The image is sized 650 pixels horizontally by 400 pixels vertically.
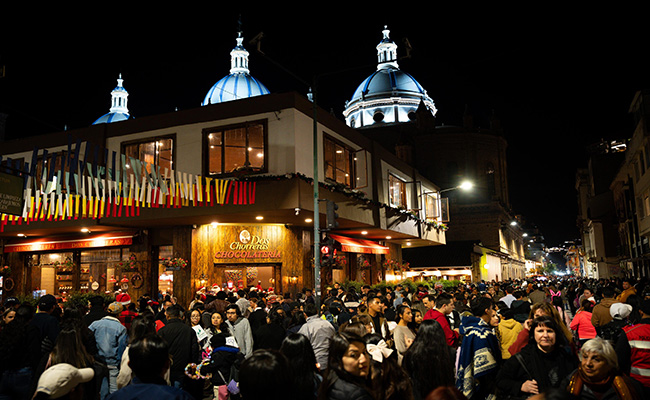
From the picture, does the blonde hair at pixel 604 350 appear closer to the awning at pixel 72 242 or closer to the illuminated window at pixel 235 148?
the illuminated window at pixel 235 148

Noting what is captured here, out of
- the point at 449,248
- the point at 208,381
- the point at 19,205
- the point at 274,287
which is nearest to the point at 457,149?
the point at 449,248

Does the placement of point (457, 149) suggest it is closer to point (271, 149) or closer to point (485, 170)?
point (485, 170)

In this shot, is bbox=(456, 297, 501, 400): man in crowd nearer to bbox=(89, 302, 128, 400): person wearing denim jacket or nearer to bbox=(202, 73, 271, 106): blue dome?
bbox=(89, 302, 128, 400): person wearing denim jacket

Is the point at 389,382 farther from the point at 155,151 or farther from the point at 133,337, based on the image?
the point at 155,151

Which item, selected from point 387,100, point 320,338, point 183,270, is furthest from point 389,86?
point 320,338

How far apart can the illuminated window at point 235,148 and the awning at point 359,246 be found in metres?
7.50

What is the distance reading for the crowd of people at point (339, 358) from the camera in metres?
4.06

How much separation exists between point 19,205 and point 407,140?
165 feet

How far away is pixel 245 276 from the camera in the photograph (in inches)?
960

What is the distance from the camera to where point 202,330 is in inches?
348

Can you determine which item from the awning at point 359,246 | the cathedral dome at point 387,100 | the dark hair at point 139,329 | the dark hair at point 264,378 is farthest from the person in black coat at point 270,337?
the cathedral dome at point 387,100

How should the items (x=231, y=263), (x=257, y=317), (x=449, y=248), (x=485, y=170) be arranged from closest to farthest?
(x=257, y=317), (x=231, y=263), (x=449, y=248), (x=485, y=170)

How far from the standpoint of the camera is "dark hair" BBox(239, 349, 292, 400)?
332 centimetres

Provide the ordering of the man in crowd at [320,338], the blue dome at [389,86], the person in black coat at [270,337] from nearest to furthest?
1. the man in crowd at [320,338]
2. the person in black coat at [270,337]
3. the blue dome at [389,86]
